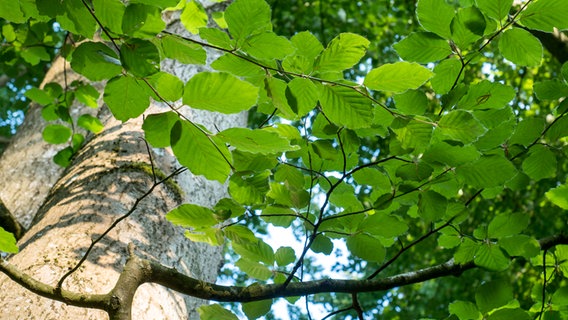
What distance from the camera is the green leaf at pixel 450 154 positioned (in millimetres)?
→ 1000

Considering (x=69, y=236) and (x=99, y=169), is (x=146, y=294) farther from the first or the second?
(x=99, y=169)

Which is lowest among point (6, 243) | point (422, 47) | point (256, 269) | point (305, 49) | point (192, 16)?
point (6, 243)

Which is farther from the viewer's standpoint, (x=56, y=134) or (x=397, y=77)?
(x=56, y=134)

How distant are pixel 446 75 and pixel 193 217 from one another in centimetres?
59

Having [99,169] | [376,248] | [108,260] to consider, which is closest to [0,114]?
[99,169]

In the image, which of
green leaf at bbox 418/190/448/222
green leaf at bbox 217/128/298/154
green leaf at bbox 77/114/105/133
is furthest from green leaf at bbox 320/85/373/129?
green leaf at bbox 77/114/105/133

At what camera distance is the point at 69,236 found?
1.29 m

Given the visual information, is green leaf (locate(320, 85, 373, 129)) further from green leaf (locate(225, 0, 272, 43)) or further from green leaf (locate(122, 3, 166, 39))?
green leaf (locate(122, 3, 166, 39))

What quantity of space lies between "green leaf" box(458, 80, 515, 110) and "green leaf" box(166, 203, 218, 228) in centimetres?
55

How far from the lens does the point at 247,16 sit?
0.84 m

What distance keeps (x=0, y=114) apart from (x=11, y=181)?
3.98 m

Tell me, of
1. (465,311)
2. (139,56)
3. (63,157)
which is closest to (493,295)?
(465,311)

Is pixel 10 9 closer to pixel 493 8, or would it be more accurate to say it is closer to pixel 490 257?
pixel 493 8

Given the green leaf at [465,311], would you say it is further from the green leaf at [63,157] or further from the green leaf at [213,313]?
the green leaf at [63,157]
